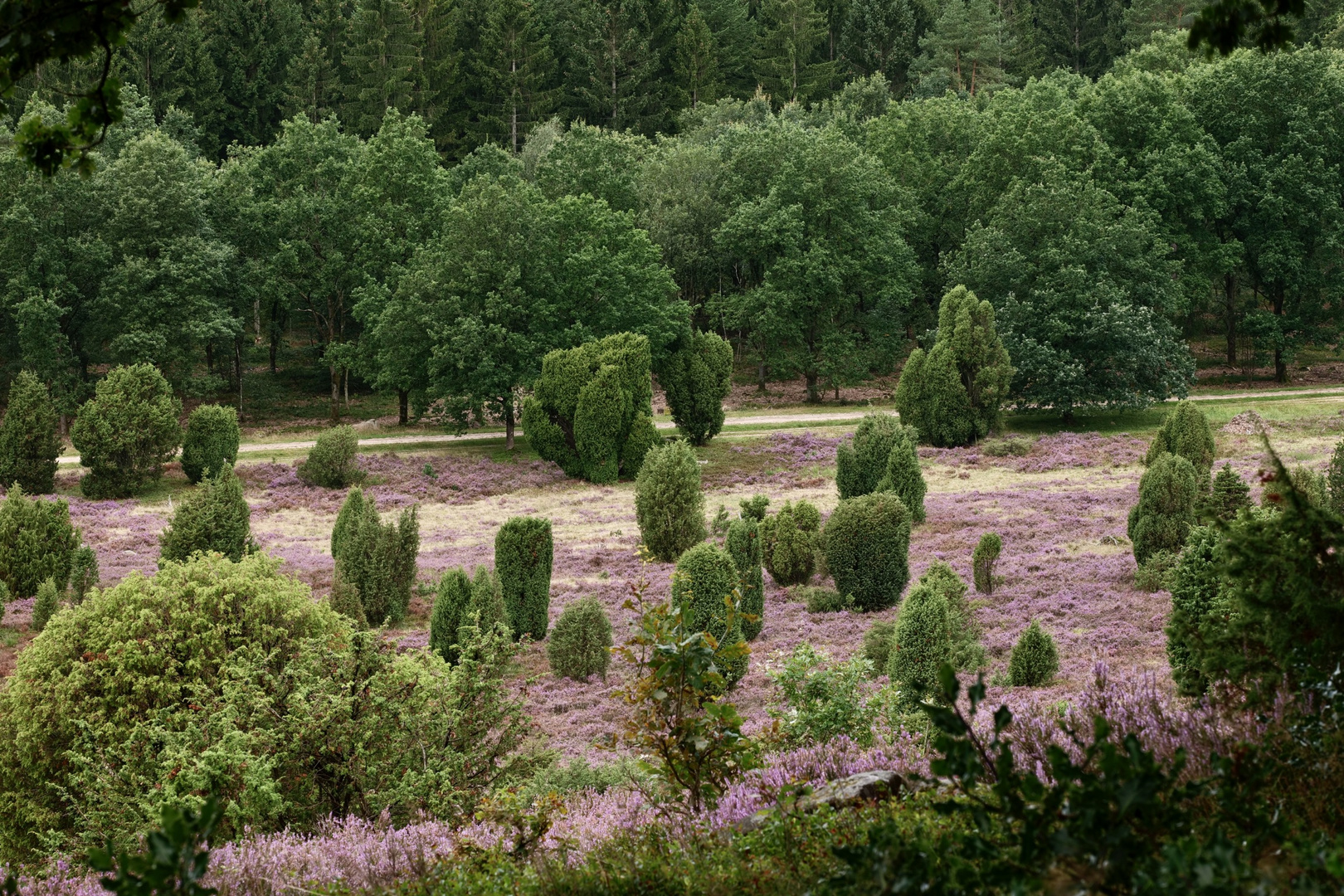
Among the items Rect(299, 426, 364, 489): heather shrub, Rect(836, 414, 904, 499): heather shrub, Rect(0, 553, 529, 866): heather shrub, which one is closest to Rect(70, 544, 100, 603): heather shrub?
Rect(0, 553, 529, 866): heather shrub

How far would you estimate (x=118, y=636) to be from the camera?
385 inches

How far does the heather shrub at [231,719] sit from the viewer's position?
25.9 feet

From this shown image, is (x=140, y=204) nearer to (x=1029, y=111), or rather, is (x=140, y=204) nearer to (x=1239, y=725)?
(x=1029, y=111)

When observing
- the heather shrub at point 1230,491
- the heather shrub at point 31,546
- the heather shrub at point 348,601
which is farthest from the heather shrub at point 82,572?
the heather shrub at point 1230,491

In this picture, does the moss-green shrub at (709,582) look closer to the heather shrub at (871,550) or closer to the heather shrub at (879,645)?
the heather shrub at (879,645)

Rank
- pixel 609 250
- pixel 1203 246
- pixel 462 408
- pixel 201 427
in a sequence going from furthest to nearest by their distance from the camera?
pixel 1203 246
pixel 609 250
pixel 462 408
pixel 201 427

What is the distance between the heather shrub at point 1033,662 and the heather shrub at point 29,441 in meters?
25.5

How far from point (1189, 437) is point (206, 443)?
24.6m

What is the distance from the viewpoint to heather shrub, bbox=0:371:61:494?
27766mm

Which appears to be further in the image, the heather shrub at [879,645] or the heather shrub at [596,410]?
the heather shrub at [596,410]

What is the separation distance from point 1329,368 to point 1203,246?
23.2 ft

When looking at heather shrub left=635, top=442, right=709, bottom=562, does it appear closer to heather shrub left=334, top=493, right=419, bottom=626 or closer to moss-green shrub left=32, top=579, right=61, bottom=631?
heather shrub left=334, top=493, right=419, bottom=626

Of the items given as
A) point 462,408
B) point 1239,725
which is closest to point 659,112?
point 462,408

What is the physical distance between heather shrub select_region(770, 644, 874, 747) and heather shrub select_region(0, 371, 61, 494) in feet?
80.7
